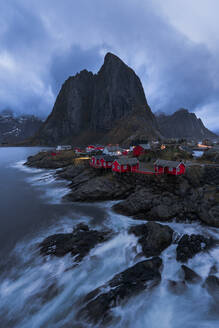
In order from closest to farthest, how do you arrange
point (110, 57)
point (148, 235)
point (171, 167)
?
point (148, 235), point (171, 167), point (110, 57)

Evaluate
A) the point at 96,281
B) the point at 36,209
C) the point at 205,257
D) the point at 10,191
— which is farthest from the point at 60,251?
the point at 10,191

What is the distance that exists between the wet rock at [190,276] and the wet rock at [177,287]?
2.07 feet

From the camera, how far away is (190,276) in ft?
43.7

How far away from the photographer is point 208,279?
13.1 m

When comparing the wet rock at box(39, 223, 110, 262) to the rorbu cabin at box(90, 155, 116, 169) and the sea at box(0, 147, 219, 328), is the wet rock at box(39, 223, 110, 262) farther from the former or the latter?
the rorbu cabin at box(90, 155, 116, 169)

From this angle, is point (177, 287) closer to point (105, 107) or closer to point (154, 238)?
point (154, 238)

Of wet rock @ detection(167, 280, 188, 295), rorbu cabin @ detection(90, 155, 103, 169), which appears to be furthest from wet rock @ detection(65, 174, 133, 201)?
wet rock @ detection(167, 280, 188, 295)

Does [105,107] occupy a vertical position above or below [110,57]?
below

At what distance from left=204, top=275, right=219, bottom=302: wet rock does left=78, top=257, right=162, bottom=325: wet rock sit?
4.10 m

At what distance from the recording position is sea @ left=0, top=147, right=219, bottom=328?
10.8 metres

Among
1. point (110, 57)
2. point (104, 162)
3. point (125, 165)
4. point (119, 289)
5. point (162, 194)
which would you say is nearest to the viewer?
point (119, 289)

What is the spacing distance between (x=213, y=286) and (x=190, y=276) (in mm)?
1807

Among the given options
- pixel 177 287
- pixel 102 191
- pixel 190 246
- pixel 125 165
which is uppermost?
pixel 125 165

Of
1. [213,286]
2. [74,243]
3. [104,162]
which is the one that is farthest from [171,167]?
[74,243]
